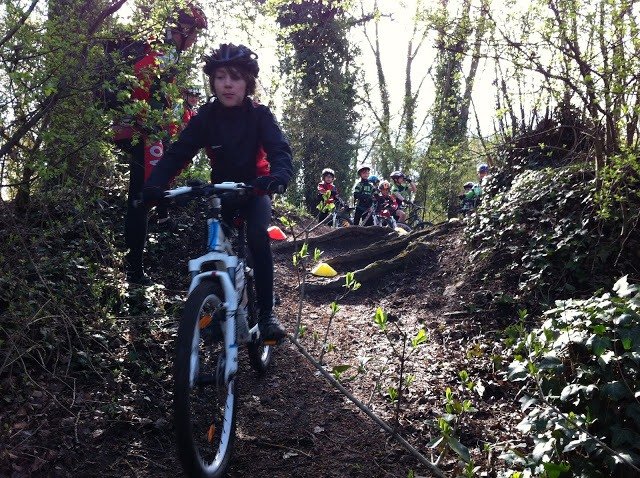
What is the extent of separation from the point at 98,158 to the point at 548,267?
399cm

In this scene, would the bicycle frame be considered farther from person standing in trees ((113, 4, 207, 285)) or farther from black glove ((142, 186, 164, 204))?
person standing in trees ((113, 4, 207, 285))

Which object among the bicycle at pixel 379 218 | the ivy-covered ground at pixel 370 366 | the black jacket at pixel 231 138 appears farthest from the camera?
the bicycle at pixel 379 218

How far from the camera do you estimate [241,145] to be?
381cm

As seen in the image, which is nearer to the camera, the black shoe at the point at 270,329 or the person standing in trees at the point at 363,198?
the black shoe at the point at 270,329

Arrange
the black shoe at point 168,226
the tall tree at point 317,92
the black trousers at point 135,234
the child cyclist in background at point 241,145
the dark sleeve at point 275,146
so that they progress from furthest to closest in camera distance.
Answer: the tall tree at point 317,92
the black shoe at point 168,226
the black trousers at point 135,234
the child cyclist in background at point 241,145
the dark sleeve at point 275,146

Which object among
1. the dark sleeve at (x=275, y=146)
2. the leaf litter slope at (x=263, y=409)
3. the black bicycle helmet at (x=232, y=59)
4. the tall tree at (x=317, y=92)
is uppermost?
the tall tree at (x=317, y=92)

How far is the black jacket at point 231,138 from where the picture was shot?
147 inches

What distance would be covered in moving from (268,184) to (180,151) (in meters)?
0.86

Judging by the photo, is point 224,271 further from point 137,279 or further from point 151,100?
point 151,100

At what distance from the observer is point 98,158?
412 cm

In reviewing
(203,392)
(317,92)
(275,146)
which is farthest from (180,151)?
(317,92)

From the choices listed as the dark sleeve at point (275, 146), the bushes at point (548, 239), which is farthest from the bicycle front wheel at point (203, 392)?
the bushes at point (548, 239)

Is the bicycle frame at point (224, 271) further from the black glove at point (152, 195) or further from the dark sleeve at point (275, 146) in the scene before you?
the dark sleeve at point (275, 146)

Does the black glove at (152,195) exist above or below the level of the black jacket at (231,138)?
below
